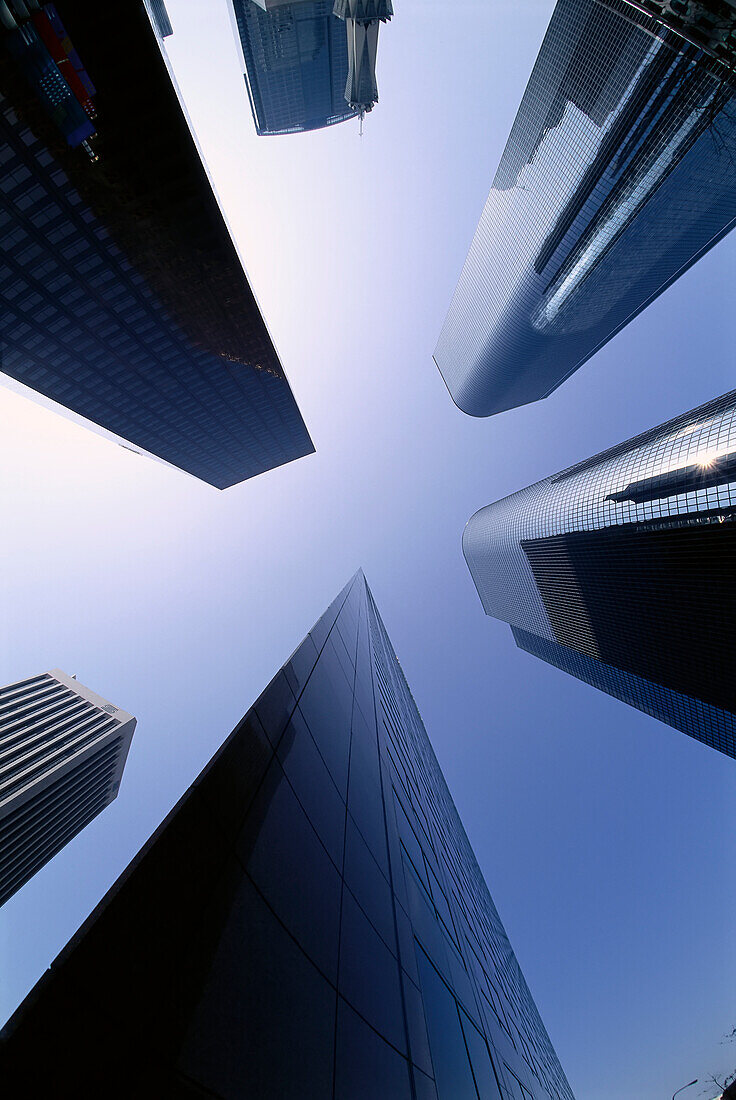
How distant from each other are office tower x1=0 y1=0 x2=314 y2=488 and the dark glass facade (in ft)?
76.5

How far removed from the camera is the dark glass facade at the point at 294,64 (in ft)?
215

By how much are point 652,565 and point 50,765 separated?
322ft

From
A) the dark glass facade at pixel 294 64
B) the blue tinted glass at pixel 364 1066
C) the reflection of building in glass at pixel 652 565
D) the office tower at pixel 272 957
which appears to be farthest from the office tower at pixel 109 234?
the reflection of building in glass at pixel 652 565

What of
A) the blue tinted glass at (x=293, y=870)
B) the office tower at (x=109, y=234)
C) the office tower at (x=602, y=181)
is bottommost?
A: the blue tinted glass at (x=293, y=870)

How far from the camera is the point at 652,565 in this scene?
6888 centimetres

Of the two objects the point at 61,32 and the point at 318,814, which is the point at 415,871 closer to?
the point at 318,814

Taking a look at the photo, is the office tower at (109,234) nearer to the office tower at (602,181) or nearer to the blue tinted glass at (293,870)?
the office tower at (602,181)

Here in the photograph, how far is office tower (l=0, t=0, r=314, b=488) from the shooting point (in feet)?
104

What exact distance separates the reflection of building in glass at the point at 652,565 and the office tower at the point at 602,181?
130 ft

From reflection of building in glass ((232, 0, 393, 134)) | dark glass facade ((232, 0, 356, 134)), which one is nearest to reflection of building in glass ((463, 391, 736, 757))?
reflection of building in glass ((232, 0, 393, 134))

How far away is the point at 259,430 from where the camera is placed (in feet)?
315

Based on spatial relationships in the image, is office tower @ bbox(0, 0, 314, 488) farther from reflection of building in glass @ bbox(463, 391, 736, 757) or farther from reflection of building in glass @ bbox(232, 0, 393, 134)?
reflection of building in glass @ bbox(463, 391, 736, 757)

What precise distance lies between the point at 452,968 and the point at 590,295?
140828 mm

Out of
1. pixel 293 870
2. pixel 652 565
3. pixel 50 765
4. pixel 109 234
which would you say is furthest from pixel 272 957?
pixel 50 765
